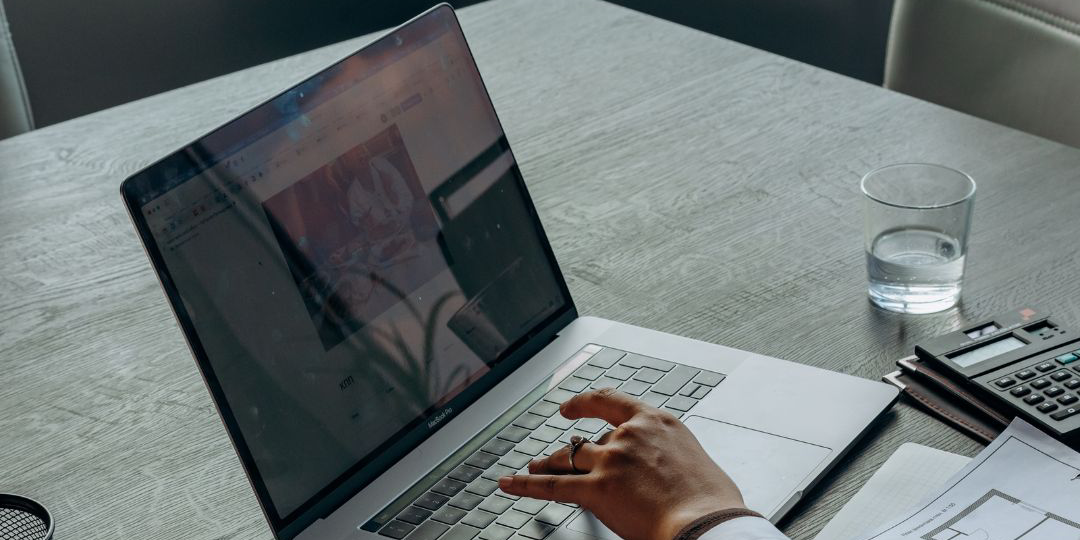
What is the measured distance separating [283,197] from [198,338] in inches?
4.7

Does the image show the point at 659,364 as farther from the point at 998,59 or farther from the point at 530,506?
the point at 998,59

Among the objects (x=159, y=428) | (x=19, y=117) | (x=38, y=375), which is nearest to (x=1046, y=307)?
(x=159, y=428)

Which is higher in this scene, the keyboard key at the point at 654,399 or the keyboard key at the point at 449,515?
the keyboard key at the point at 449,515

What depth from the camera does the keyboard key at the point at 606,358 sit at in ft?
3.03

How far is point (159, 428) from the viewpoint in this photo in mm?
926

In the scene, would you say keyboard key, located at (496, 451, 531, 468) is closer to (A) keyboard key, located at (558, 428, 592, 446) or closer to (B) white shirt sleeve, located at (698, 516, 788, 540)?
(A) keyboard key, located at (558, 428, 592, 446)

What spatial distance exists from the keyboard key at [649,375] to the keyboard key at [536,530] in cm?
18

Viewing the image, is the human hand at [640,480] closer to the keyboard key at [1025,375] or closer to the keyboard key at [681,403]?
the keyboard key at [681,403]

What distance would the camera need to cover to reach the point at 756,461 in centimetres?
80

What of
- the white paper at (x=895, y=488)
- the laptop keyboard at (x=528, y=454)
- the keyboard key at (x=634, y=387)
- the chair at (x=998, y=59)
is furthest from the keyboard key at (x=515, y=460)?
the chair at (x=998, y=59)

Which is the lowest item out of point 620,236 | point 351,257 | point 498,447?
point 620,236

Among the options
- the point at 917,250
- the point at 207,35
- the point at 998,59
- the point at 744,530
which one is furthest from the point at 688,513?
the point at 207,35

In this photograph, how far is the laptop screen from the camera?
774 millimetres

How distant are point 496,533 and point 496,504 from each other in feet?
0.10
